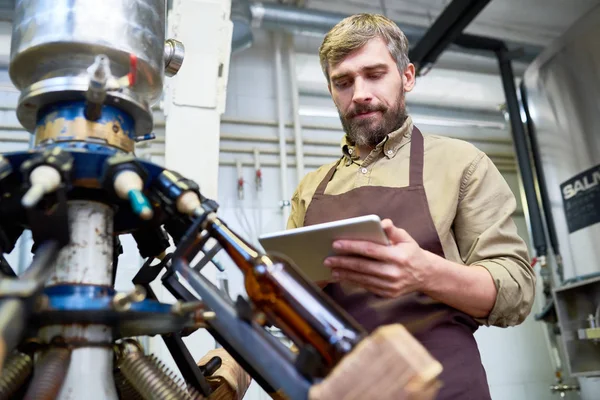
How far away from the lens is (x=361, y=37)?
2.82ft

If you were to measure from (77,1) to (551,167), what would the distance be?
219cm

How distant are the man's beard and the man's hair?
80mm

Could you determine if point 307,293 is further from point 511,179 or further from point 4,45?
point 511,179

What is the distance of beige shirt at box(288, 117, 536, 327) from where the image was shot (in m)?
0.67

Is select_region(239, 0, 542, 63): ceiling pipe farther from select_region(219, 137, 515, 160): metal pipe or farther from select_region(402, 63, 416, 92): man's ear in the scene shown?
select_region(402, 63, 416, 92): man's ear

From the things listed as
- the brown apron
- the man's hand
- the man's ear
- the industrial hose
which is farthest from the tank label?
the industrial hose

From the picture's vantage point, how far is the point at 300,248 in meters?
0.53

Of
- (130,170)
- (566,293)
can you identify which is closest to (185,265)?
(130,170)

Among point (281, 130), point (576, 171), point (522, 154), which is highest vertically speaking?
point (281, 130)

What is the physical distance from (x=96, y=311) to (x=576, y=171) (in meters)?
2.11

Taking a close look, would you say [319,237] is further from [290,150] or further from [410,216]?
[290,150]

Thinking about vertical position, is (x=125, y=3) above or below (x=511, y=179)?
below

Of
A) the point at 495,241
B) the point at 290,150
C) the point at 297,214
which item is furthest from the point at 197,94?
the point at 290,150

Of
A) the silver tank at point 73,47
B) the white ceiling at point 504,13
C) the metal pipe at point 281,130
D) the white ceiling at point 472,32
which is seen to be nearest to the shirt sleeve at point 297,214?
the silver tank at point 73,47
